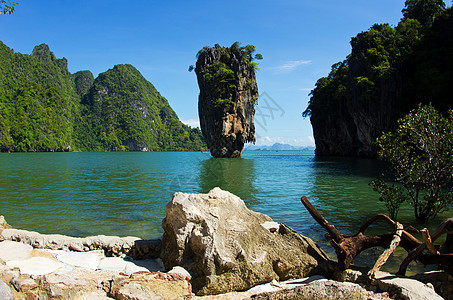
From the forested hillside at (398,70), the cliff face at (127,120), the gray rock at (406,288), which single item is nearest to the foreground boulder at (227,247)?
the gray rock at (406,288)

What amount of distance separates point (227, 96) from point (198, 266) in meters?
49.8

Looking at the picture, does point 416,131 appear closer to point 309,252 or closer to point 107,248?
point 309,252

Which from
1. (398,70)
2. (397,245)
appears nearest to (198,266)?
(397,245)

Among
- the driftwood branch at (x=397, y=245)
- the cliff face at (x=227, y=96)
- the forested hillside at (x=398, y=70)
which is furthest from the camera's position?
the cliff face at (x=227, y=96)

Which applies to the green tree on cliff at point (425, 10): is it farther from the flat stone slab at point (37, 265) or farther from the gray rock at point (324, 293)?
the flat stone slab at point (37, 265)

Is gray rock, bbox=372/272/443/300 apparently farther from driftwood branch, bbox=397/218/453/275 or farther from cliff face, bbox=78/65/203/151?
cliff face, bbox=78/65/203/151

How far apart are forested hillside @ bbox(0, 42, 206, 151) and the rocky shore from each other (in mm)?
102582

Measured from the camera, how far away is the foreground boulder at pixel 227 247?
4414mm

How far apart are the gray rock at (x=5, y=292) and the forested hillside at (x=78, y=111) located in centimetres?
10410

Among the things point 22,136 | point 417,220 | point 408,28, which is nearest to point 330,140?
point 408,28

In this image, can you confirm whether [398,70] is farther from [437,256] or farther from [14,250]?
[14,250]

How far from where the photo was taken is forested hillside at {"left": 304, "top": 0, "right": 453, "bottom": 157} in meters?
29.3

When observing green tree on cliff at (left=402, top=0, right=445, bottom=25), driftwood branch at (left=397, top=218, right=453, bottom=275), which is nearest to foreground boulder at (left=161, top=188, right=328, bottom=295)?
driftwood branch at (left=397, top=218, right=453, bottom=275)

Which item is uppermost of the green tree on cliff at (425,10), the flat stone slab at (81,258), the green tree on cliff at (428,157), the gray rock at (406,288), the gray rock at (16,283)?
the green tree on cliff at (425,10)
